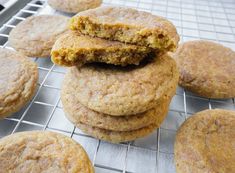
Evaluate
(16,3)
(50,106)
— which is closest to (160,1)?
(16,3)

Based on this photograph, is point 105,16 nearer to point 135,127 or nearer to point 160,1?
point 135,127

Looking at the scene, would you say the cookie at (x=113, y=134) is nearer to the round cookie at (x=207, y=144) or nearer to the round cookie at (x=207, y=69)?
the round cookie at (x=207, y=144)

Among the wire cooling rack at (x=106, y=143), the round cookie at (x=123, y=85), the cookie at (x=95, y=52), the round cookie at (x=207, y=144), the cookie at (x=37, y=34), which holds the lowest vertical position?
the wire cooling rack at (x=106, y=143)

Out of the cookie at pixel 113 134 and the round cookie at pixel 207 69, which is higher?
the cookie at pixel 113 134

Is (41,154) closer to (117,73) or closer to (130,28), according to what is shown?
(117,73)

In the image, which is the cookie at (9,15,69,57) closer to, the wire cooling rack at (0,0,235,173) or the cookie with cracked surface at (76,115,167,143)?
the wire cooling rack at (0,0,235,173)

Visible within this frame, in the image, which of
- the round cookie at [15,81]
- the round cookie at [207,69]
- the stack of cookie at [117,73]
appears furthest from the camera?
the round cookie at [207,69]

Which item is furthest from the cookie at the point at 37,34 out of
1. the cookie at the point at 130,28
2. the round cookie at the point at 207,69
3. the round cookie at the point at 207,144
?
the round cookie at the point at 207,144
